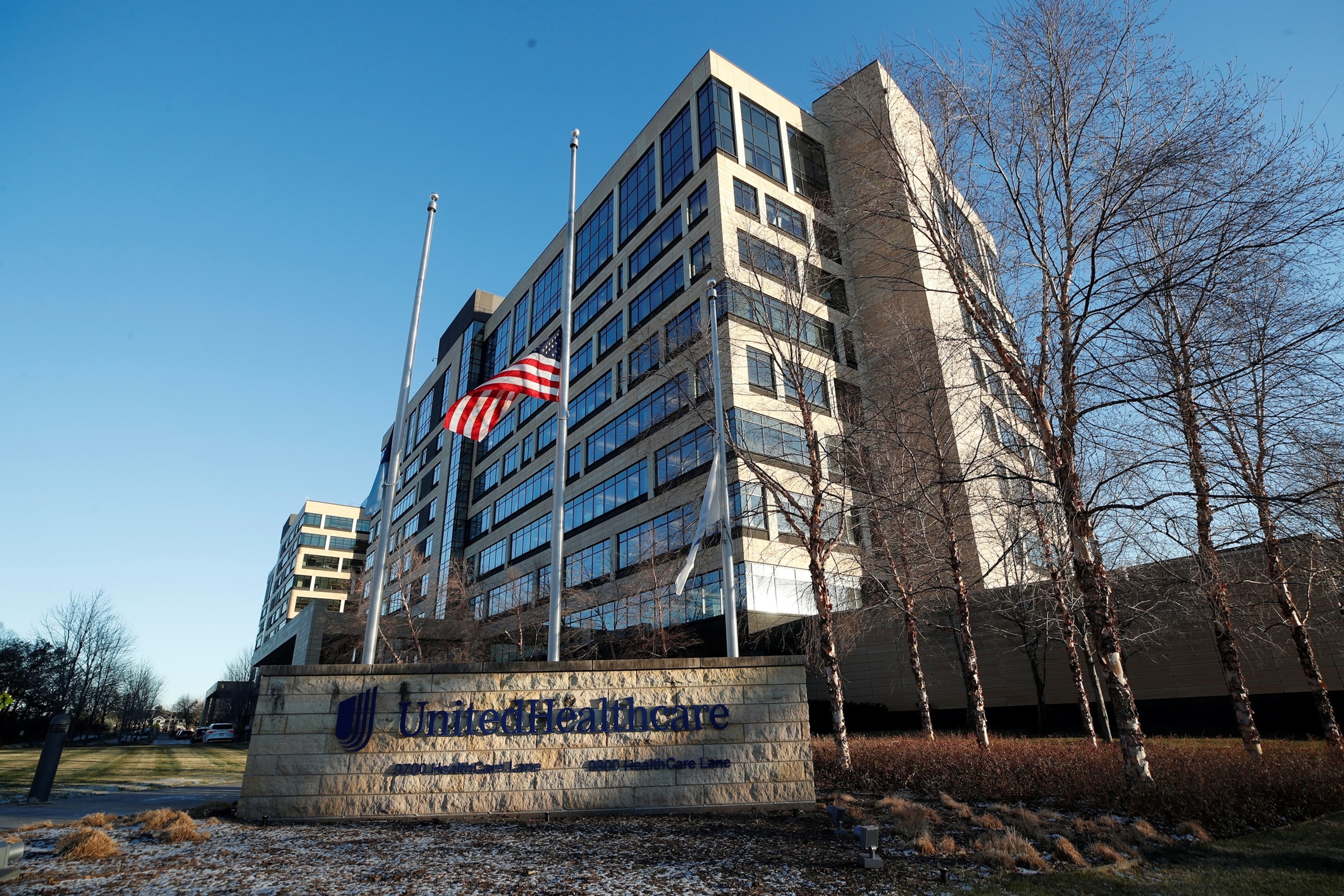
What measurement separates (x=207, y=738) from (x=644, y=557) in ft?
160

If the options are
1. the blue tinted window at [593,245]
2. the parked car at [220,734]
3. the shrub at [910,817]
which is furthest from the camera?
the parked car at [220,734]

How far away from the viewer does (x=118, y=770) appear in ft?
76.7

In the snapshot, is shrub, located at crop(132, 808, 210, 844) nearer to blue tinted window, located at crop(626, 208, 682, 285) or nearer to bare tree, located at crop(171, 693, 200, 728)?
blue tinted window, located at crop(626, 208, 682, 285)

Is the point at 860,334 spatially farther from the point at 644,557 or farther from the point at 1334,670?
the point at 1334,670

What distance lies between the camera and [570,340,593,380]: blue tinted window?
5084 cm

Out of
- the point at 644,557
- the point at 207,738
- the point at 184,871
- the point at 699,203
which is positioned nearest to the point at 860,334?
the point at 699,203

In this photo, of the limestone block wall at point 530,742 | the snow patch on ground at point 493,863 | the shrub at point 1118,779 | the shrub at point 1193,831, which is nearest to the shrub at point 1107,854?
the shrub at point 1193,831

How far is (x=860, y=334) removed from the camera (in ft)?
133

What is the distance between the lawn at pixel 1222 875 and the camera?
6918 millimetres

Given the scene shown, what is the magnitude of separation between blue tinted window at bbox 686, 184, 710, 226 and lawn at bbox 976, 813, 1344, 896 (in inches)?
1433

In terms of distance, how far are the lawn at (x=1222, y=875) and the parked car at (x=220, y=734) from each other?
67.9 meters

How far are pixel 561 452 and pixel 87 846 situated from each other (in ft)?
27.1

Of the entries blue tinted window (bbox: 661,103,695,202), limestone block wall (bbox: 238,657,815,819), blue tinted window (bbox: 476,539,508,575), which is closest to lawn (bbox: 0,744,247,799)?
limestone block wall (bbox: 238,657,815,819)

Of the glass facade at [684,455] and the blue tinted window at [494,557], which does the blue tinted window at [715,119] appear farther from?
the blue tinted window at [494,557]
